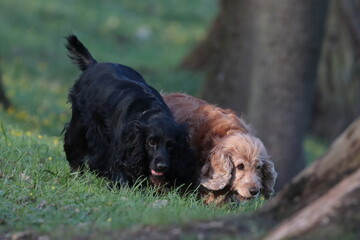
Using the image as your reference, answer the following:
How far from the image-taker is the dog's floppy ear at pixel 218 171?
7516 millimetres

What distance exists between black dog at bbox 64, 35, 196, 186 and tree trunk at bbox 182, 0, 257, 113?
24.4ft

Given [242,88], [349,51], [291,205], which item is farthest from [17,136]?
[349,51]

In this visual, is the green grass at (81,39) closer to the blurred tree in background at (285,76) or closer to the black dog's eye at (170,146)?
the blurred tree in background at (285,76)

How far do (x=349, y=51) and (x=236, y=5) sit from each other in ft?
11.6

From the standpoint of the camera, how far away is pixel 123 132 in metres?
7.32

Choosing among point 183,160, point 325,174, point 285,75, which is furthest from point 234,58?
point 325,174

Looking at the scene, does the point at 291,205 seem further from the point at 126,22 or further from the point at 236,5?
the point at 126,22

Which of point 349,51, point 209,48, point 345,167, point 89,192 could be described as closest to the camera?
point 345,167

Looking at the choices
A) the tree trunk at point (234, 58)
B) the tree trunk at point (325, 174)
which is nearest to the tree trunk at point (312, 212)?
the tree trunk at point (325, 174)

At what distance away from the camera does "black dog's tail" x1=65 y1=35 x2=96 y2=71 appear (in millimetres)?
8367

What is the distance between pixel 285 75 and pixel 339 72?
575cm

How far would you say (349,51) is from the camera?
17922mm

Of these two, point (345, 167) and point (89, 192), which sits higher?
point (345, 167)

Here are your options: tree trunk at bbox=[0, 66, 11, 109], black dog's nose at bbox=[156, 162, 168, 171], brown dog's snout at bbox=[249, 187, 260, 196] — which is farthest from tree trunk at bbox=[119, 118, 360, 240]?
tree trunk at bbox=[0, 66, 11, 109]
